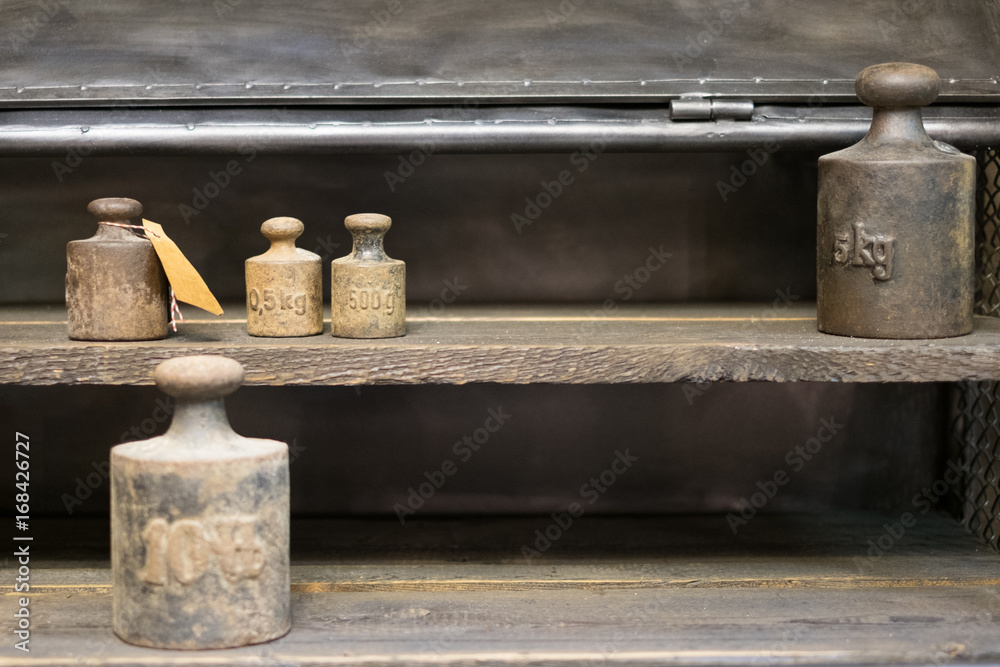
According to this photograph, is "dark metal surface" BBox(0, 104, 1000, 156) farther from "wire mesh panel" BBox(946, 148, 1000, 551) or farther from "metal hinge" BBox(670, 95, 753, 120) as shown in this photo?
"wire mesh panel" BBox(946, 148, 1000, 551)

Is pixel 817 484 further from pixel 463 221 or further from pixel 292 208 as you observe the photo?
pixel 292 208

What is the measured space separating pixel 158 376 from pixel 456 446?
2.75 feet

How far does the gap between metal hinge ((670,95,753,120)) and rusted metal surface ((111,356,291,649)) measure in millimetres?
783

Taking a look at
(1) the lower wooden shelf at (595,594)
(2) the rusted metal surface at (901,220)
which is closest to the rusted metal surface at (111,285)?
(1) the lower wooden shelf at (595,594)

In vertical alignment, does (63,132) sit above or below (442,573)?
above

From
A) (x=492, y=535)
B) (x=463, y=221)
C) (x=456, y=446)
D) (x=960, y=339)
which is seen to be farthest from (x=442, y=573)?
(x=960, y=339)

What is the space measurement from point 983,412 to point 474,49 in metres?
1.13

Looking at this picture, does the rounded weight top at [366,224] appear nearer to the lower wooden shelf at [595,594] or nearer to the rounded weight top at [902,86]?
the lower wooden shelf at [595,594]

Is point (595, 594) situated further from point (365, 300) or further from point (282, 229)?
point (282, 229)

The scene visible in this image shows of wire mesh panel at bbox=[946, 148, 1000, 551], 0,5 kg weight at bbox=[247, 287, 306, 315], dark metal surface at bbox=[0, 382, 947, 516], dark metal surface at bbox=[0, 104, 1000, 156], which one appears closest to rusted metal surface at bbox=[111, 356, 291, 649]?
0,5 kg weight at bbox=[247, 287, 306, 315]

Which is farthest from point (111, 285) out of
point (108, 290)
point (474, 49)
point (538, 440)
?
point (538, 440)

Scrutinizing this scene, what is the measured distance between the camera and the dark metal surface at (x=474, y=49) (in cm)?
153

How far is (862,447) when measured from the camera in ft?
6.19

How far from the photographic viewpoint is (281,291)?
1.35 metres
